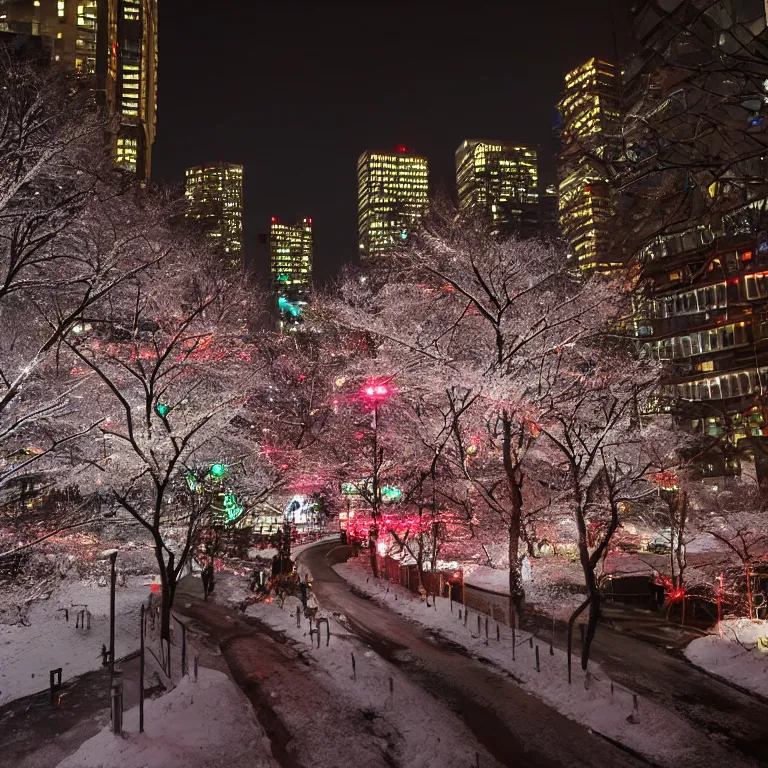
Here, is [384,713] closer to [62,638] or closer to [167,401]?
[62,638]

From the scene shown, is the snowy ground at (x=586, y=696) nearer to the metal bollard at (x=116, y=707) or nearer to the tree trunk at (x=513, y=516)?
the tree trunk at (x=513, y=516)

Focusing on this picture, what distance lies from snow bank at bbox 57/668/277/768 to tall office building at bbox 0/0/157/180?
47485mm

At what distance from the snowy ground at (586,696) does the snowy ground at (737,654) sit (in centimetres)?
382

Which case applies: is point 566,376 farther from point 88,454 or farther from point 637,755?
point 88,454

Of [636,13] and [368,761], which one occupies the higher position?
[636,13]

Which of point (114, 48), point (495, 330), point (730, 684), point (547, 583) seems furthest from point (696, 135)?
point (114, 48)

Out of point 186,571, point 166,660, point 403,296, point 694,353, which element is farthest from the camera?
point 694,353

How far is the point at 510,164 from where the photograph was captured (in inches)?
4973

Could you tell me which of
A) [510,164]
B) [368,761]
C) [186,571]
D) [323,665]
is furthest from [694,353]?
[510,164]

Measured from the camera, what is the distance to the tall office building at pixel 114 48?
63.3 m

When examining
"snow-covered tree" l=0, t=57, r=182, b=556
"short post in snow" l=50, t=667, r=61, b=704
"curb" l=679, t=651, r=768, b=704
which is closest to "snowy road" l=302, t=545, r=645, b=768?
"curb" l=679, t=651, r=768, b=704

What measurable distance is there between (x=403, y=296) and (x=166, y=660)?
1806 cm

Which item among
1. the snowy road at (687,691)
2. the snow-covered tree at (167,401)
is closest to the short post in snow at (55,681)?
the snow-covered tree at (167,401)

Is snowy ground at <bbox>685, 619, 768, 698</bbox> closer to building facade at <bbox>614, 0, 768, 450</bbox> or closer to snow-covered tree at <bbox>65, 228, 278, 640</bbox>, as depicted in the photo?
building facade at <bbox>614, 0, 768, 450</bbox>
